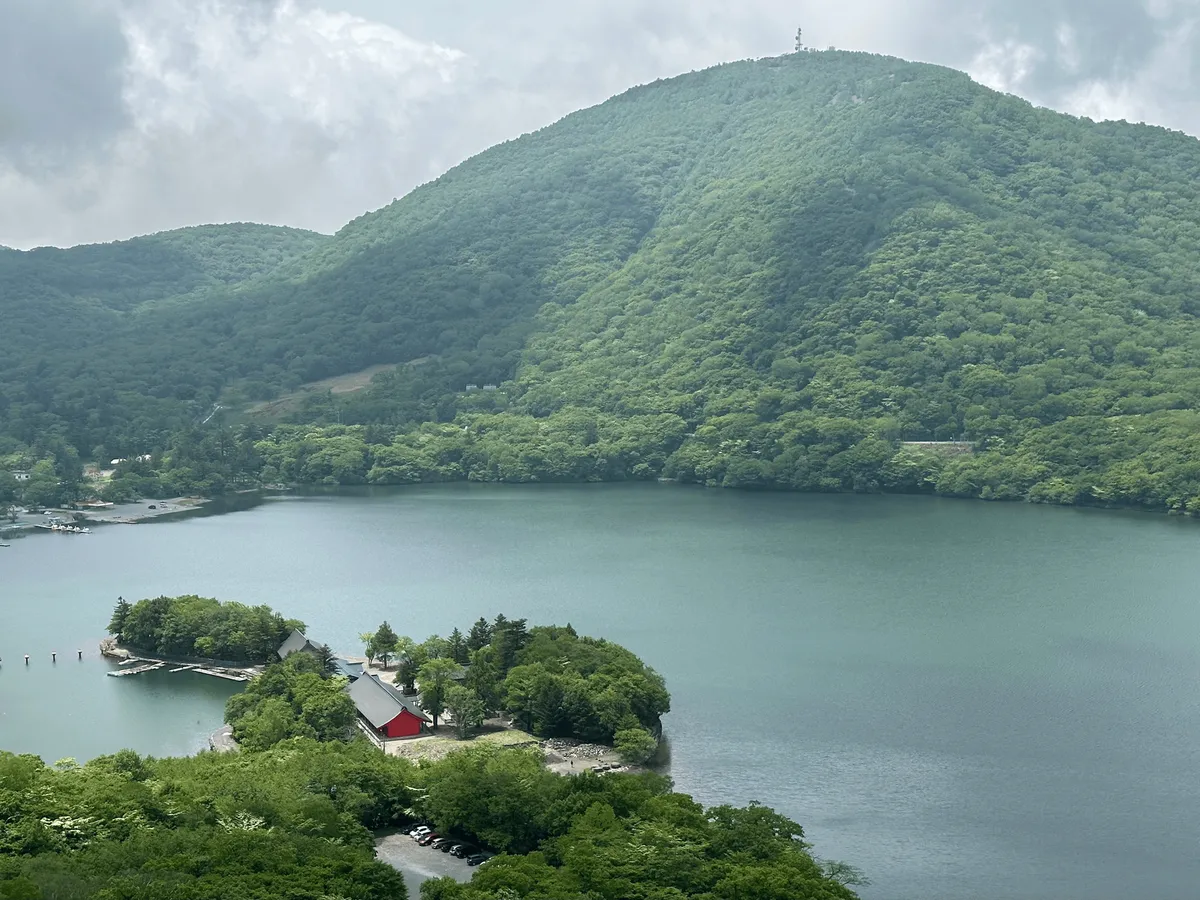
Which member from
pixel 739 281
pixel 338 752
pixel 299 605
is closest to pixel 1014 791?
pixel 338 752

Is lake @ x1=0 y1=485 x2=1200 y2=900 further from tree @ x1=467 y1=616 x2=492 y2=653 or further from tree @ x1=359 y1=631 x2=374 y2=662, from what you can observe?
tree @ x1=467 y1=616 x2=492 y2=653

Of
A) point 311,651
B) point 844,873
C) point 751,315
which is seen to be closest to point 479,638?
point 311,651

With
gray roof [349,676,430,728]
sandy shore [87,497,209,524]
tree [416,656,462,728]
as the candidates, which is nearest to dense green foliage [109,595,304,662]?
gray roof [349,676,430,728]

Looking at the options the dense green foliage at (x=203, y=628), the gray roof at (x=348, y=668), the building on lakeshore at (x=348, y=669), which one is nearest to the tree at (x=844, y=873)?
the building on lakeshore at (x=348, y=669)

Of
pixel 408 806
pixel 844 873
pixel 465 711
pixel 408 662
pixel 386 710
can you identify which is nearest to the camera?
pixel 844 873

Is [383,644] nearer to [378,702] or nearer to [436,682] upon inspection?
[378,702]

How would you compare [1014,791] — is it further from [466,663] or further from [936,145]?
[936,145]

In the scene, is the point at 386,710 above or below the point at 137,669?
above
